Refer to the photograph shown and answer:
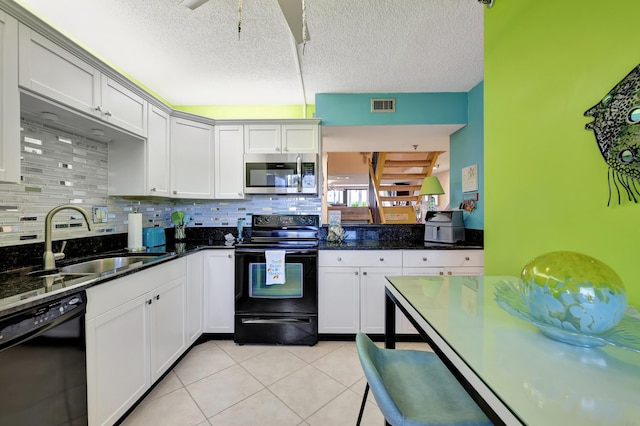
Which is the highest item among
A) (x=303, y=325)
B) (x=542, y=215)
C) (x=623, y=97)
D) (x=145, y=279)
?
(x=623, y=97)

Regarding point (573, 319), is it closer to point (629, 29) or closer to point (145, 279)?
point (629, 29)

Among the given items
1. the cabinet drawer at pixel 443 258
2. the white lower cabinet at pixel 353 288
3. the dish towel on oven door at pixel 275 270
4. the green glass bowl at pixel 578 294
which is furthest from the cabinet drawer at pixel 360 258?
the green glass bowl at pixel 578 294

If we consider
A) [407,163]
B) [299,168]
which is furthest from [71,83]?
[407,163]

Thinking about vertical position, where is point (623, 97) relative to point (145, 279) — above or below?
above

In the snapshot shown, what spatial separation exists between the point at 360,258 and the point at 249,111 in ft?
7.15

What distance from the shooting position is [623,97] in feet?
2.68

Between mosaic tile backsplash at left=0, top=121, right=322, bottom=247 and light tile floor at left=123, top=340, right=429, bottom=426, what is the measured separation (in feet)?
4.31

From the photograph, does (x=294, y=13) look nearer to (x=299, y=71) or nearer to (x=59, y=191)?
(x=299, y=71)

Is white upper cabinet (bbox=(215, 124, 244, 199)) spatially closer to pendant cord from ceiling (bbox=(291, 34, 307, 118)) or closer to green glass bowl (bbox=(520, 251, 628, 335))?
pendant cord from ceiling (bbox=(291, 34, 307, 118))

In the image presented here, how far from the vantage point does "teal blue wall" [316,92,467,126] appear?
2783mm

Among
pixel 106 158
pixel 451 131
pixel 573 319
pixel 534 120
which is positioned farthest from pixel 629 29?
pixel 106 158

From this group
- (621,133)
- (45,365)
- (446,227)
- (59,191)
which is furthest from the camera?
(446,227)

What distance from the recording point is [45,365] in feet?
3.51

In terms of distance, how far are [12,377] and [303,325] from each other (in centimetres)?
180
